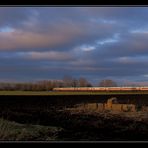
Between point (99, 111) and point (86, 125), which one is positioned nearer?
point (86, 125)

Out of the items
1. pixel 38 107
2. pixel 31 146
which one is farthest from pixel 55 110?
pixel 31 146

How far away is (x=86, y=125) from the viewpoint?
807 centimetres

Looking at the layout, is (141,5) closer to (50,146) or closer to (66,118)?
(50,146)

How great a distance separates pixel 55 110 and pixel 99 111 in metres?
1.51

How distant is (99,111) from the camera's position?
32.1ft
